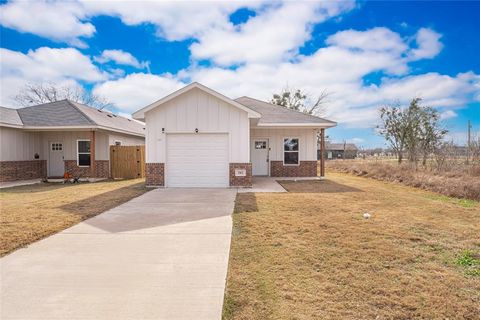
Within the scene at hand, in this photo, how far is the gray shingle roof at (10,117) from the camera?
13.4 metres

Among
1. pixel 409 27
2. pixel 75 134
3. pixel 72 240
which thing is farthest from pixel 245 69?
pixel 72 240

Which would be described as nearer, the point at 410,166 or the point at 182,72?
the point at 410,166

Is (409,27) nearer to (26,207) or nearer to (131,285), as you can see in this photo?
(131,285)

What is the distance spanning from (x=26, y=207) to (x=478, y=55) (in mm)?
20515

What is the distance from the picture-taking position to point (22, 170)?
14.5 meters

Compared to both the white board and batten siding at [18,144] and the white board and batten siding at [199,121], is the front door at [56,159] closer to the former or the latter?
the white board and batten siding at [18,144]

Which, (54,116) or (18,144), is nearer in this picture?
(18,144)

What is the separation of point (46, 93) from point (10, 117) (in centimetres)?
2432

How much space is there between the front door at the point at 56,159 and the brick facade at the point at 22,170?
15.5 inches

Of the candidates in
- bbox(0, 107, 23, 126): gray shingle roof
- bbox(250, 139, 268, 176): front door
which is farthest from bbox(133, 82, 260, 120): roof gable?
bbox(0, 107, 23, 126): gray shingle roof

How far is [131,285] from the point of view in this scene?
3127mm

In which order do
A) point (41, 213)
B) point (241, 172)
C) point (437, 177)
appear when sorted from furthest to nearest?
point (437, 177)
point (241, 172)
point (41, 213)

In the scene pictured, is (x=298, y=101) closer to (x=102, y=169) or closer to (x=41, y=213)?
(x=102, y=169)

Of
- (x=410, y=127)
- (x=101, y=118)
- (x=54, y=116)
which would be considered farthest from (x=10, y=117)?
(x=410, y=127)
